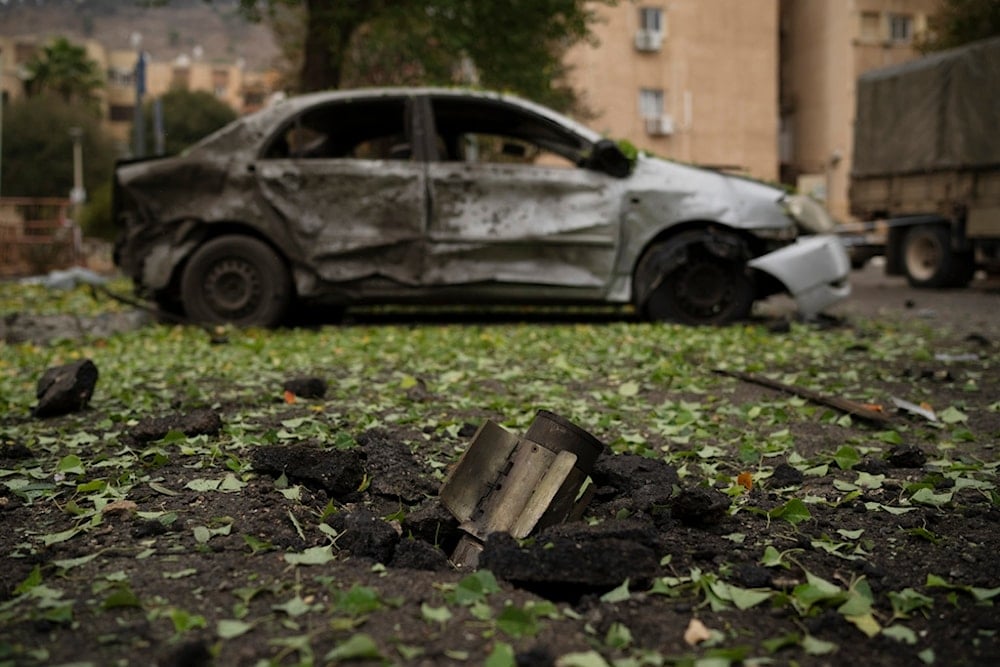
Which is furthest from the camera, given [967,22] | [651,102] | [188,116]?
[188,116]

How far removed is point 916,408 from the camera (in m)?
4.50

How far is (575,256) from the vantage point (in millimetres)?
7695

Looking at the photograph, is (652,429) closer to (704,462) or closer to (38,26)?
(704,462)

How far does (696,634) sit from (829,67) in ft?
112

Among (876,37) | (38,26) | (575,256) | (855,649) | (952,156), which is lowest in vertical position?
(855,649)

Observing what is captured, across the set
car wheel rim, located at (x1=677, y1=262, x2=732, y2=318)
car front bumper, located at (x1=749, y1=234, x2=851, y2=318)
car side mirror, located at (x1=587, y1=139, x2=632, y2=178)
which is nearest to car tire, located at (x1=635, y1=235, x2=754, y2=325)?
car wheel rim, located at (x1=677, y1=262, x2=732, y2=318)

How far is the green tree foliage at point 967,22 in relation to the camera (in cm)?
2375

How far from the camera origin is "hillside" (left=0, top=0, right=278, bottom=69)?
12304cm

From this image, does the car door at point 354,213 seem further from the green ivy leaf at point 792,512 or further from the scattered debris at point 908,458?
the green ivy leaf at point 792,512

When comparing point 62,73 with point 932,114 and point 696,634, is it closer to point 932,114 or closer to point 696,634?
point 932,114

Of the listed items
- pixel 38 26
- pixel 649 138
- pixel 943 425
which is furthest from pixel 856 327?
pixel 38 26

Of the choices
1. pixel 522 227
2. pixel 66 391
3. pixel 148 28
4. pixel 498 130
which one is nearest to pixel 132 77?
pixel 148 28

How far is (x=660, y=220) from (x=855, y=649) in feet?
18.9

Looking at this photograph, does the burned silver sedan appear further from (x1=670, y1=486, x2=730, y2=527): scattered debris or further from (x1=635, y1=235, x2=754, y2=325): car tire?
(x1=670, y1=486, x2=730, y2=527): scattered debris
